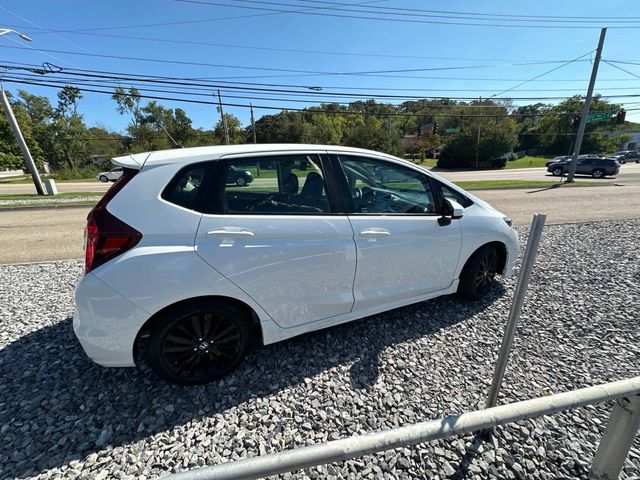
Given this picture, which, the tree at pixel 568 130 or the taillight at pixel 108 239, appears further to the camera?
the tree at pixel 568 130

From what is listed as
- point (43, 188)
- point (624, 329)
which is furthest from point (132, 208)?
point (43, 188)

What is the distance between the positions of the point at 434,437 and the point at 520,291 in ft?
2.95

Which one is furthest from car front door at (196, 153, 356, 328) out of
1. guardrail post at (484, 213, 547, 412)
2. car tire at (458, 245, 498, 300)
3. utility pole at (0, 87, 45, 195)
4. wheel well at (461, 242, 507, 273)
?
utility pole at (0, 87, 45, 195)

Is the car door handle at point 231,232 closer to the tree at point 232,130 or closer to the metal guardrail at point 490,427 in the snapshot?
the metal guardrail at point 490,427

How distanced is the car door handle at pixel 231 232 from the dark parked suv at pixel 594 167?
27727 mm

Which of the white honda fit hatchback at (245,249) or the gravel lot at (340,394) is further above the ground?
the white honda fit hatchback at (245,249)

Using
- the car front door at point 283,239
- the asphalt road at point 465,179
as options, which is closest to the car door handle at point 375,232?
the car front door at point 283,239

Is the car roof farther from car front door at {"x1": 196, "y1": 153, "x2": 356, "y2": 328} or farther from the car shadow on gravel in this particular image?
the car shadow on gravel

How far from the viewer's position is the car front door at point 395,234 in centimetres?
245

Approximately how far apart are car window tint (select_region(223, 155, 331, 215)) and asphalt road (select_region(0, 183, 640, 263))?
16.6 feet

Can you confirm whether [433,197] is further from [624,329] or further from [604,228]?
[604,228]

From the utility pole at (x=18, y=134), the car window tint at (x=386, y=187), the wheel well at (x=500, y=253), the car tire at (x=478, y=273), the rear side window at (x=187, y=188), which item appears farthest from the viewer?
the utility pole at (x=18, y=134)

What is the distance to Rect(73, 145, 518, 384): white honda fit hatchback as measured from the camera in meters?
1.89

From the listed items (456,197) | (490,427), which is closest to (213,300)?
(490,427)
